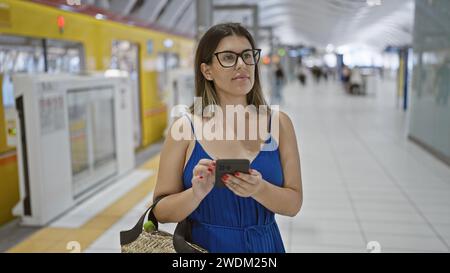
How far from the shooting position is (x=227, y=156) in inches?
55.9

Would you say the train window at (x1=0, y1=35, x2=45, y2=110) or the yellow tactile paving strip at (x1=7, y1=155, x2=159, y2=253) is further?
the train window at (x1=0, y1=35, x2=45, y2=110)

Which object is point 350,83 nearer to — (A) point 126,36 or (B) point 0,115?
(A) point 126,36

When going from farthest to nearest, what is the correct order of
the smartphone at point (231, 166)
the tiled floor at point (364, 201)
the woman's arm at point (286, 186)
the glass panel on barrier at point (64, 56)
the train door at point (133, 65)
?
the train door at point (133, 65), the glass panel on barrier at point (64, 56), the tiled floor at point (364, 201), the woman's arm at point (286, 186), the smartphone at point (231, 166)

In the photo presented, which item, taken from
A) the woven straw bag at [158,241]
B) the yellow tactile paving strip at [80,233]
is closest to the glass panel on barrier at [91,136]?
the yellow tactile paving strip at [80,233]

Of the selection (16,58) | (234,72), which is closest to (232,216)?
(234,72)

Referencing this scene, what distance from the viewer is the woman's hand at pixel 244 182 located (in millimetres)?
1190

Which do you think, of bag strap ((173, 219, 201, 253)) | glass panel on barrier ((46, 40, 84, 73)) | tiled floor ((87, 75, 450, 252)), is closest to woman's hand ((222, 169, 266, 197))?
bag strap ((173, 219, 201, 253))

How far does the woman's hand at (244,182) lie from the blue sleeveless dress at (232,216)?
0.53ft

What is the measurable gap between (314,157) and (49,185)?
443cm

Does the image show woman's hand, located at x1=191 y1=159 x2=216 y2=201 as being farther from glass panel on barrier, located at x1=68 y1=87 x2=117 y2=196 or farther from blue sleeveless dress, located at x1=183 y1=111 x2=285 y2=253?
glass panel on barrier, located at x1=68 y1=87 x2=117 y2=196

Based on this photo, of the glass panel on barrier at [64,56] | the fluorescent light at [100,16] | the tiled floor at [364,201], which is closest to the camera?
the tiled floor at [364,201]

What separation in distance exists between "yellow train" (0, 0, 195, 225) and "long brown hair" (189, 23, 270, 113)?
393cm

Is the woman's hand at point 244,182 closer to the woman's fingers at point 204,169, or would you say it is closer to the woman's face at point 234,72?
the woman's fingers at point 204,169

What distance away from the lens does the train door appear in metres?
8.40
